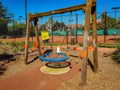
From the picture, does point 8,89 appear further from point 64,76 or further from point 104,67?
point 104,67

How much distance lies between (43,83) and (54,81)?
35cm

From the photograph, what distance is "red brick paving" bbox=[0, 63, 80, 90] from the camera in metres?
4.18

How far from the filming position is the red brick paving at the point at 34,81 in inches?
164

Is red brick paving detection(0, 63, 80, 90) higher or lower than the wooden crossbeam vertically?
lower

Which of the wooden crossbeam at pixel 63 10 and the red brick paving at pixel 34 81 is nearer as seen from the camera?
the red brick paving at pixel 34 81

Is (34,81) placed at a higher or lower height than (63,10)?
lower

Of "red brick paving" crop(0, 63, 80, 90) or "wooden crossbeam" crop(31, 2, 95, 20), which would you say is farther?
"wooden crossbeam" crop(31, 2, 95, 20)

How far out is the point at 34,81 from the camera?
15.1ft

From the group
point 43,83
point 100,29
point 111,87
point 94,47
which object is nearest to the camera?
point 111,87

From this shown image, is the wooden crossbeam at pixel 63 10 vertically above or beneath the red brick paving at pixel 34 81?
above

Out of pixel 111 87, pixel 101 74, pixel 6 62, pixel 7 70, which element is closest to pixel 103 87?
pixel 111 87

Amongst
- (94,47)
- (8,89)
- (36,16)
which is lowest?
(8,89)

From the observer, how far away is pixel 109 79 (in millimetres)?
4527

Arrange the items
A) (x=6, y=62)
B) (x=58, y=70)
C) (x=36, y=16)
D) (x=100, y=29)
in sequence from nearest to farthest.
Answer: (x=58, y=70)
(x=36, y=16)
(x=6, y=62)
(x=100, y=29)
